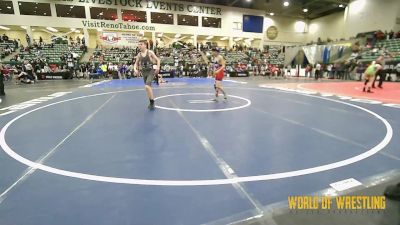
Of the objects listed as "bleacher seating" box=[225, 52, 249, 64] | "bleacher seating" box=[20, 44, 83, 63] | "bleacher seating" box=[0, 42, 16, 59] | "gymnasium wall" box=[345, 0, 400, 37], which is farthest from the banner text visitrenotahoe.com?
"gymnasium wall" box=[345, 0, 400, 37]

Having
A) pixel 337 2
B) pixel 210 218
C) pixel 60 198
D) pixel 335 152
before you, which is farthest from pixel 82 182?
pixel 337 2

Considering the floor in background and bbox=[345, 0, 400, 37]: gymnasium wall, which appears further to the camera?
bbox=[345, 0, 400, 37]: gymnasium wall

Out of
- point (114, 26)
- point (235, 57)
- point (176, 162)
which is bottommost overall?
point (176, 162)

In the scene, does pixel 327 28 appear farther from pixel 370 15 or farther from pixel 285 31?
pixel 370 15

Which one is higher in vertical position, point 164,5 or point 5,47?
point 164,5

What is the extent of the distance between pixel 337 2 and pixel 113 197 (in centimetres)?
3760

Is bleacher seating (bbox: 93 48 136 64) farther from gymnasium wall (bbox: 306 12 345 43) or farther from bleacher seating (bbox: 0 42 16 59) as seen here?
gymnasium wall (bbox: 306 12 345 43)

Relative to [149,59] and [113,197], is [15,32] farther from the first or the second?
[113,197]

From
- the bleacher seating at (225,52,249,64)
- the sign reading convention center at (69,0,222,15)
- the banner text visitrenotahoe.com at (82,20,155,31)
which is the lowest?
the bleacher seating at (225,52,249,64)

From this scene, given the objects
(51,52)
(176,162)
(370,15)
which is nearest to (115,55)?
(51,52)

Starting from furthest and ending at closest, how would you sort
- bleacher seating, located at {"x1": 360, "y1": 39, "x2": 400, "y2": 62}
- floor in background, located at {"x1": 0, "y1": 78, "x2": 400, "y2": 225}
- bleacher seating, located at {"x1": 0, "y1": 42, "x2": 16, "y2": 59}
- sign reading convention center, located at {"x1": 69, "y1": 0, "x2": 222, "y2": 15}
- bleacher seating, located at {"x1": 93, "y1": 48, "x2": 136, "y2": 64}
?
1. sign reading convention center, located at {"x1": 69, "y1": 0, "x2": 222, "y2": 15}
2. bleacher seating, located at {"x1": 93, "y1": 48, "x2": 136, "y2": 64}
3. bleacher seating, located at {"x1": 0, "y1": 42, "x2": 16, "y2": 59}
4. bleacher seating, located at {"x1": 360, "y1": 39, "x2": 400, "y2": 62}
5. floor in background, located at {"x1": 0, "y1": 78, "x2": 400, "y2": 225}

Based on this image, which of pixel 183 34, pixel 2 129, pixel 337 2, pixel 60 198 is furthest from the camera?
pixel 183 34

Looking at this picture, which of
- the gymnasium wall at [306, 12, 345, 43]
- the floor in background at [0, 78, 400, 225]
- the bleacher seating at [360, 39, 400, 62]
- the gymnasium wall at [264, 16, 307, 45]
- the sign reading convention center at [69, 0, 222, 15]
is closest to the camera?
the floor in background at [0, 78, 400, 225]

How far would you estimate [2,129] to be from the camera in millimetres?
4648
